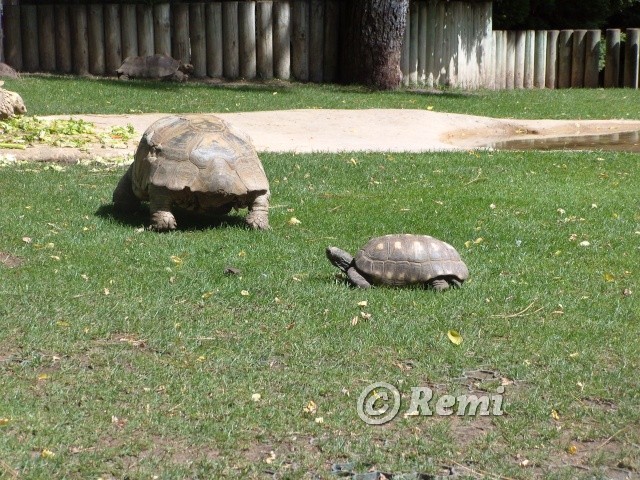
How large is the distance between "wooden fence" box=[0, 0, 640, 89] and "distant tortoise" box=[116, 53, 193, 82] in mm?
564

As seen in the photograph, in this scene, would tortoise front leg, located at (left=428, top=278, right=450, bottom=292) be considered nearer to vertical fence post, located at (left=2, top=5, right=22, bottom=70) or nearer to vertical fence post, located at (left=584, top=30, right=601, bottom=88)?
vertical fence post, located at (left=2, top=5, right=22, bottom=70)

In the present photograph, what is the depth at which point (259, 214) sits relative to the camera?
8219mm

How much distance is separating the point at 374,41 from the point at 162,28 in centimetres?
402

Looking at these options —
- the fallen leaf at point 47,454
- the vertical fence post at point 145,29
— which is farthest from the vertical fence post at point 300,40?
the fallen leaf at point 47,454

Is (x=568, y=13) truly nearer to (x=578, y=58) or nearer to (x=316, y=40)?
(x=578, y=58)

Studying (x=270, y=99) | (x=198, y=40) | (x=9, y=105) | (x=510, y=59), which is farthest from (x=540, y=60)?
(x=9, y=105)

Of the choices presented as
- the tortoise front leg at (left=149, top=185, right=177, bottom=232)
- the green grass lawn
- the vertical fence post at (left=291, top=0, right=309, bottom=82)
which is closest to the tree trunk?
the vertical fence post at (left=291, top=0, right=309, bottom=82)

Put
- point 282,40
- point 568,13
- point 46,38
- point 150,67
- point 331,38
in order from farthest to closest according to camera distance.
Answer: point 568,13 < point 331,38 < point 282,40 < point 46,38 < point 150,67

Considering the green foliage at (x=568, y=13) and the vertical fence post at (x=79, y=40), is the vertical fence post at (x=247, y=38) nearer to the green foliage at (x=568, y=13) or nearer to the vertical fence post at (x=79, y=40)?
the vertical fence post at (x=79, y=40)

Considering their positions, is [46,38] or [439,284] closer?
[439,284]

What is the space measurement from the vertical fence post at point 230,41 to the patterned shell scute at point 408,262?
1360cm

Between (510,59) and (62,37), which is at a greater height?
(62,37)

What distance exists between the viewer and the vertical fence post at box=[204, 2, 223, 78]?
19.4 metres

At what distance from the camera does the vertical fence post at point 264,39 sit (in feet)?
64.0
